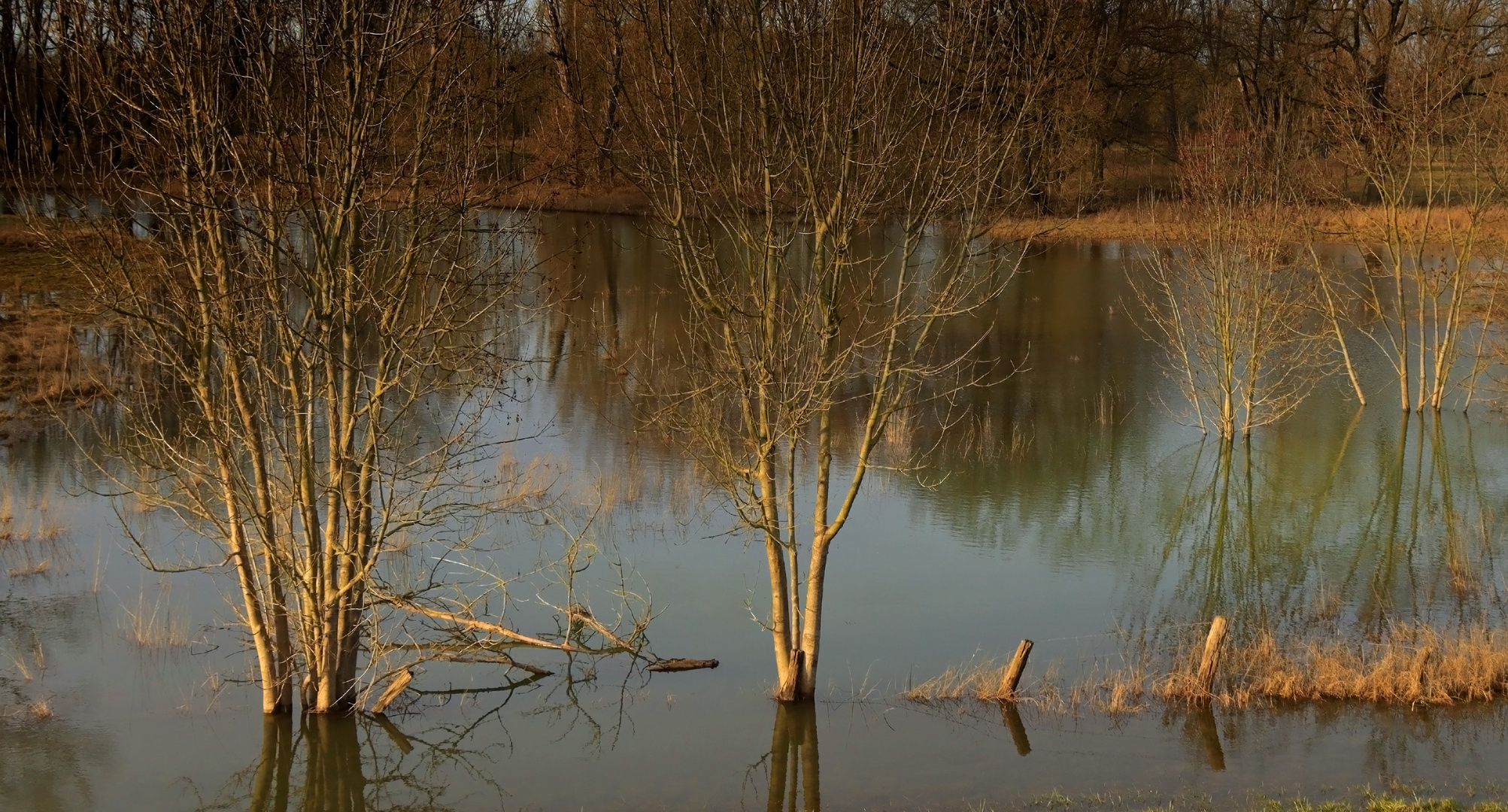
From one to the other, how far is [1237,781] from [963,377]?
13.8m

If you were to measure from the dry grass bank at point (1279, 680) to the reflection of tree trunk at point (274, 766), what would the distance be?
12.6 ft

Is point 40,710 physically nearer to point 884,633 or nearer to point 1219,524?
point 884,633

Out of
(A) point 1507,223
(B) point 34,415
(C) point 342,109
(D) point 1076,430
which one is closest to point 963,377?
(D) point 1076,430

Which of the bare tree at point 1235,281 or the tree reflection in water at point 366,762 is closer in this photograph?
the tree reflection in water at point 366,762

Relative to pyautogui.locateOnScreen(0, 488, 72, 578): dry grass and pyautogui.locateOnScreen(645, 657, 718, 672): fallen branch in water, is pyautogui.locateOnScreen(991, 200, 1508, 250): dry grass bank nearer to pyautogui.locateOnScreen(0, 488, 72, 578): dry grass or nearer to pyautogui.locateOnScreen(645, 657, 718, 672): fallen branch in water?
pyautogui.locateOnScreen(645, 657, 718, 672): fallen branch in water

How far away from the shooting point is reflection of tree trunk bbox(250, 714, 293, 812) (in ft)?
25.0

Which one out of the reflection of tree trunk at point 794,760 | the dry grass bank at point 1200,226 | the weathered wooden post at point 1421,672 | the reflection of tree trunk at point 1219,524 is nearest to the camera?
the reflection of tree trunk at point 794,760

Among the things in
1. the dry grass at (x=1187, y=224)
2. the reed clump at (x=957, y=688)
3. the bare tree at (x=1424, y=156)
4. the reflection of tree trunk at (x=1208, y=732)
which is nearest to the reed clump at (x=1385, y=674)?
the reflection of tree trunk at (x=1208, y=732)

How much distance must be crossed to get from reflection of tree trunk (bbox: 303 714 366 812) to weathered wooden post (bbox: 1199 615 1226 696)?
A: 5.14 m

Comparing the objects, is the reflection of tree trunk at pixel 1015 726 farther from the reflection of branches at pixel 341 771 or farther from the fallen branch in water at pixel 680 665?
the reflection of branches at pixel 341 771

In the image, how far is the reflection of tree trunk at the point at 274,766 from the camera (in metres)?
7.62

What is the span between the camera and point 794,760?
823 cm

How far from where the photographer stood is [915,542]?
12.8m

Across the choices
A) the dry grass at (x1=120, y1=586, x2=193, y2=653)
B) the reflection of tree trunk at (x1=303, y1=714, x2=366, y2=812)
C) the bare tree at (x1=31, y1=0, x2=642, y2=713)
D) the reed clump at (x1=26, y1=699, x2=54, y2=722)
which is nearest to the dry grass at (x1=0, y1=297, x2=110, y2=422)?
the dry grass at (x1=120, y1=586, x2=193, y2=653)
